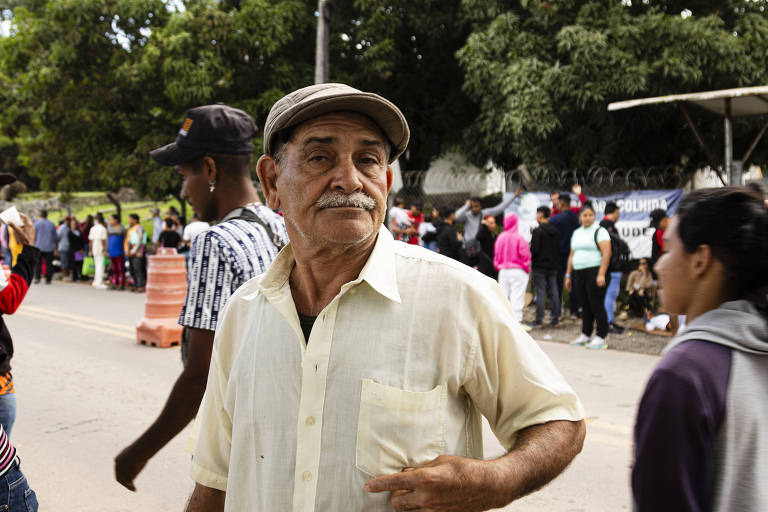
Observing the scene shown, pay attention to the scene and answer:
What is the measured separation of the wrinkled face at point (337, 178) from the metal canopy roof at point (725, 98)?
9388 mm

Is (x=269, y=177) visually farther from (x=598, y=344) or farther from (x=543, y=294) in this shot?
(x=543, y=294)

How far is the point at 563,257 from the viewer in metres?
10.9

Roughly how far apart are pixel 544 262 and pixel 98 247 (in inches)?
448

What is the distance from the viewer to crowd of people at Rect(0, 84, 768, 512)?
1.47m

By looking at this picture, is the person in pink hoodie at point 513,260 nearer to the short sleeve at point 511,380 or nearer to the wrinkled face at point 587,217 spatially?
the wrinkled face at point 587,217

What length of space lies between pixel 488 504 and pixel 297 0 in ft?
57.8

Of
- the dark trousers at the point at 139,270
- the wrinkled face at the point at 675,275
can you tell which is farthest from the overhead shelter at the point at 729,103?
the dark trousers at the point at 139,270

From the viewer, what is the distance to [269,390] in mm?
1596

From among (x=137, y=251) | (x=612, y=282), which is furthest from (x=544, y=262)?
(x=137, y=251)

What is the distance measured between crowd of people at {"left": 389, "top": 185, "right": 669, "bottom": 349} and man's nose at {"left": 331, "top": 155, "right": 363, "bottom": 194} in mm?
7281

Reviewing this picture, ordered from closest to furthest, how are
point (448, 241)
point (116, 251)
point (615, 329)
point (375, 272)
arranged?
1. point (375, 272)
2. point (615, 329)
3. point (448, 241)
4. point (116, 251)

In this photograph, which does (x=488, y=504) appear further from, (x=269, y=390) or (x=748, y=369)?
(x=748, y=369)

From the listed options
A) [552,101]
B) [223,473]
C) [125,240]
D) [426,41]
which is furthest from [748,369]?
[426,41]

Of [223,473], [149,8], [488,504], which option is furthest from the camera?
[149,8]
